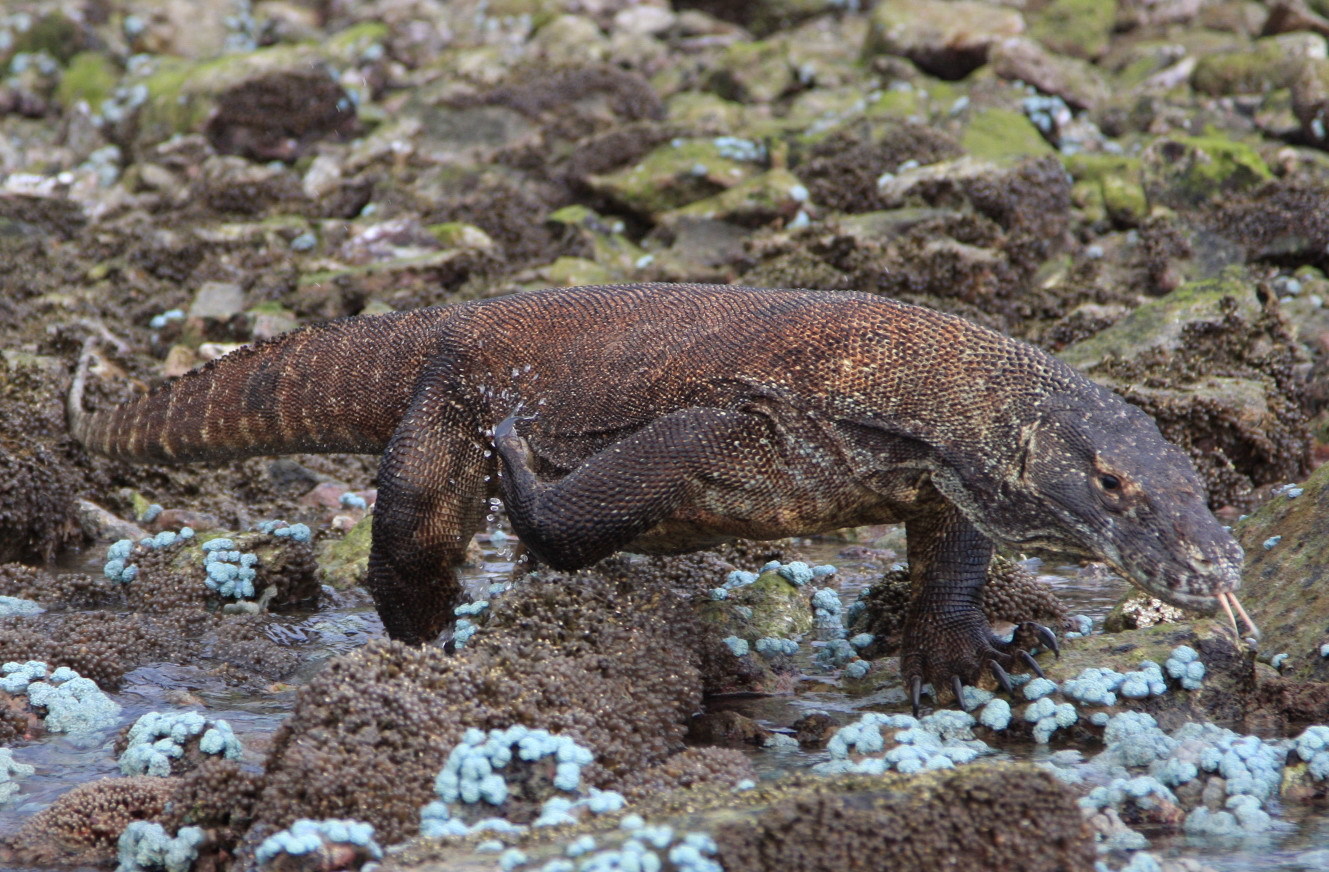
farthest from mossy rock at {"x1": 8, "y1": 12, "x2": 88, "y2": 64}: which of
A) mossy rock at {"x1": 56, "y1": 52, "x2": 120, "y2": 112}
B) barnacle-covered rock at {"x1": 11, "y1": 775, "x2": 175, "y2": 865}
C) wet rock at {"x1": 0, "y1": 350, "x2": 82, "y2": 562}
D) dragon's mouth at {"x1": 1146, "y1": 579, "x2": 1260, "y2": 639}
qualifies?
dragon's mouth at {"x1": 1146, "y1": 579, "x2": 1260, "y2": 639}

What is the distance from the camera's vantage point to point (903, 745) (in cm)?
496

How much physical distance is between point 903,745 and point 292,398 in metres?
3.64

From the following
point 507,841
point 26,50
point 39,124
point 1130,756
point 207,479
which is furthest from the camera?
point 26,50

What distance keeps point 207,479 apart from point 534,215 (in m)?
4.78

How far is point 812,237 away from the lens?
38.8 ft

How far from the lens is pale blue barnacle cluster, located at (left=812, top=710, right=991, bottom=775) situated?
4730 mm

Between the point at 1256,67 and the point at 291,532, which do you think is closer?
the point at 291,532

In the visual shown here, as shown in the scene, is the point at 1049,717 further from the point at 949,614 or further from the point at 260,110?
the point at 260,110

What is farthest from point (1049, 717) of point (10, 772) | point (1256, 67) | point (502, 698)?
point (1256, 67)

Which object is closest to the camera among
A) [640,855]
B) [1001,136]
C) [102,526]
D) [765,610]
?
[640,855]

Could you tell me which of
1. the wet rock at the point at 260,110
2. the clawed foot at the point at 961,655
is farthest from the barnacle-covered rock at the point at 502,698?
the wet rock at the point at 260,110

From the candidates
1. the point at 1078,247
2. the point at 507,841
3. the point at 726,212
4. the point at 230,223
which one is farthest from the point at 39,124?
the point at 507,841

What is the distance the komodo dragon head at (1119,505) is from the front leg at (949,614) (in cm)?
58

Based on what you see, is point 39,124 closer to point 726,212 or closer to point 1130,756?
point 726,212
